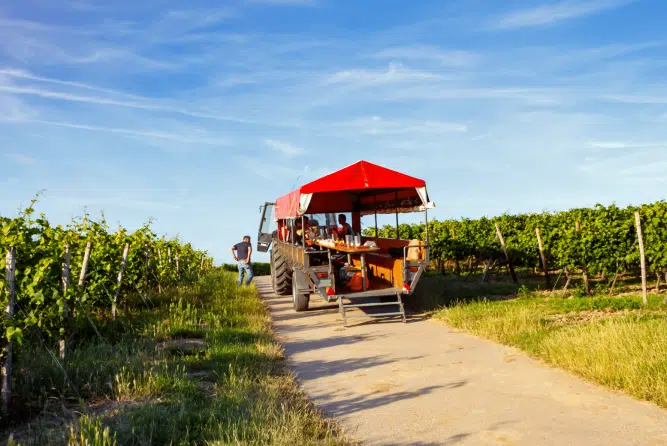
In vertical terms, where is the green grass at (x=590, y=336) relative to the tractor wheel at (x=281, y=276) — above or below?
below

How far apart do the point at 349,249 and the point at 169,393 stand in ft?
17.4

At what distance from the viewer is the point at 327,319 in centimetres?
1044

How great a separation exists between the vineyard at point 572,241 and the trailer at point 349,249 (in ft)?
14.3

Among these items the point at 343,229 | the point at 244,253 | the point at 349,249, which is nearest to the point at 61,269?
the point at 349,249

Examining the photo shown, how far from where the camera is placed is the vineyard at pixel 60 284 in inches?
219

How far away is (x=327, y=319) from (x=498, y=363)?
4310mm

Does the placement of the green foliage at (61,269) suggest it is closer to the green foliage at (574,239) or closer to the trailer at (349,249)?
the trailer at (349,249)

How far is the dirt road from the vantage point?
4.39 meters

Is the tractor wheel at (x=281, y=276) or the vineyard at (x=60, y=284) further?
the tractor wheel at (x=281, y=276)

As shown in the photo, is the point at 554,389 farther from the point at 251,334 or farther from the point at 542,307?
the point at 542,307

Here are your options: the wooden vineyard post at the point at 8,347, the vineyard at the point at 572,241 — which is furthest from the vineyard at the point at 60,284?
the vineyard at the point at 572,241

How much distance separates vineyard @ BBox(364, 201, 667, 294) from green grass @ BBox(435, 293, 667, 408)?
2250 millimetres

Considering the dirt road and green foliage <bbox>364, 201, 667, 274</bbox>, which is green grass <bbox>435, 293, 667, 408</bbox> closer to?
the dirt road

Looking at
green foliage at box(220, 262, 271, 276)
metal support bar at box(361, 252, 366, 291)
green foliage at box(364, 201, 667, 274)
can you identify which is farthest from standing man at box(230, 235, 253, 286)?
green foliage at box(220, 262, 271, 276)
